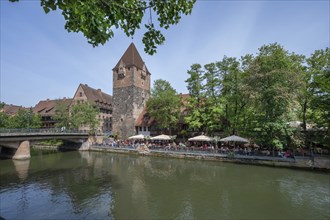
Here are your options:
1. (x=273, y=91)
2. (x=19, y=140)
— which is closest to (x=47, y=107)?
(x=19, y=140)

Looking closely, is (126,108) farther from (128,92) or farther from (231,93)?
(231,93)

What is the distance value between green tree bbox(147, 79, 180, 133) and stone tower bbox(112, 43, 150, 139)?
7.78m

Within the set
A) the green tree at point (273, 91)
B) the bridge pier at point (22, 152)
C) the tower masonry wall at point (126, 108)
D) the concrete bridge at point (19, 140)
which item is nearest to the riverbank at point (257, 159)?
the green tree at point (273, 91)

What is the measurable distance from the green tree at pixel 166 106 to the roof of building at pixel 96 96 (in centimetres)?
2257

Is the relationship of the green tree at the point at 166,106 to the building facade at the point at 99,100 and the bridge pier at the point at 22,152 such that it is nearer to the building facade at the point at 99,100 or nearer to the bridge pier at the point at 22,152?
the bridge pier at the point at 22,152

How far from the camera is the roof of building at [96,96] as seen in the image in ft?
185

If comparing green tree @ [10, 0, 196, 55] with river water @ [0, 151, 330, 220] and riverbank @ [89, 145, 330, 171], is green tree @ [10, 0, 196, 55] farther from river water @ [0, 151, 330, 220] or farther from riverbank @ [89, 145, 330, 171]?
riverbank @ [89, 145, 330, 171]

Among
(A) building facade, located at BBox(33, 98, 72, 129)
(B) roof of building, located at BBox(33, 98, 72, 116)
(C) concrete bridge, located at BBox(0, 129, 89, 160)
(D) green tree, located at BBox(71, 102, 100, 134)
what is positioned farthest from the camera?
(B) roof of building, located at BBox(33, 98, 72, 116)

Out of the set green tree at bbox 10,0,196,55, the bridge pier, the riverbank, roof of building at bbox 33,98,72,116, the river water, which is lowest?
the river water

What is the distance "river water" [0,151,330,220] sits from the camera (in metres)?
10.9

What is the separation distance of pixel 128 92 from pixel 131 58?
7875 mm

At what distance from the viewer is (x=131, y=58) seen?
154 feet

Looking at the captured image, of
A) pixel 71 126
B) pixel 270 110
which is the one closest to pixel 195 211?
pixel 270 110

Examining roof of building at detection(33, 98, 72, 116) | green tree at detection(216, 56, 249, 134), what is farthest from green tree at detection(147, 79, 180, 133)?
roof of building at detection(33, 98, 72, 116)
